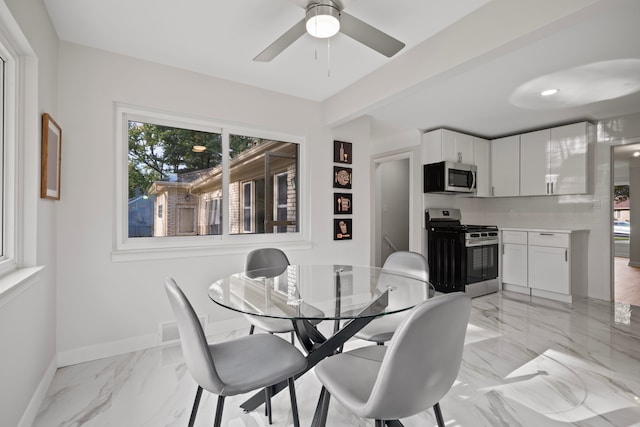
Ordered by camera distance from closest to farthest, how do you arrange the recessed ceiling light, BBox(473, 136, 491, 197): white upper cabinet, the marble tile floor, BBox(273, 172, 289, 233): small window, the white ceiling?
the marble tile floor < the white ceiling < the recessed ceiling light < BBox(273, 172, 289, 233): small window < BBox(473, 136, 491, 197): white upper cabinet

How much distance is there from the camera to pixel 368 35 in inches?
68.8

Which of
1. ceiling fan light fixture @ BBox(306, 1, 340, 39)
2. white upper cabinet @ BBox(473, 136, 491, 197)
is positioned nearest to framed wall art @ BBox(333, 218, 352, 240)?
ceiling fan light fixture @ BBox(306, 1, 340, 39)

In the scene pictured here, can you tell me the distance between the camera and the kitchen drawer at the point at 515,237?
14.1ft

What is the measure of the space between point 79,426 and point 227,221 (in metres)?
1.82

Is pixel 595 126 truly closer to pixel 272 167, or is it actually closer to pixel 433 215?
pixel 433 215

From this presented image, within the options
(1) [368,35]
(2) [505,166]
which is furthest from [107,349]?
(2) [505,166]

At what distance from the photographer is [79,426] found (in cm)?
162

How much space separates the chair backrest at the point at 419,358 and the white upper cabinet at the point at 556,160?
410 cm

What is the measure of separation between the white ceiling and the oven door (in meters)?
1.86

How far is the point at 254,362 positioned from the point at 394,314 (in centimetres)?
98

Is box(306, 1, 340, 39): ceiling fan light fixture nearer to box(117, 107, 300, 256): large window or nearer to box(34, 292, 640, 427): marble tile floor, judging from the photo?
box(117, 107, 300, 256): large window

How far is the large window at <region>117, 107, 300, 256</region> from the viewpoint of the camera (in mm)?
2656

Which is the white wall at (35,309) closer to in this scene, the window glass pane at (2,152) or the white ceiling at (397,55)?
the window glass pane at (2,152)

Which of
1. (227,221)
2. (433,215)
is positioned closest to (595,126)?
(433,215)
